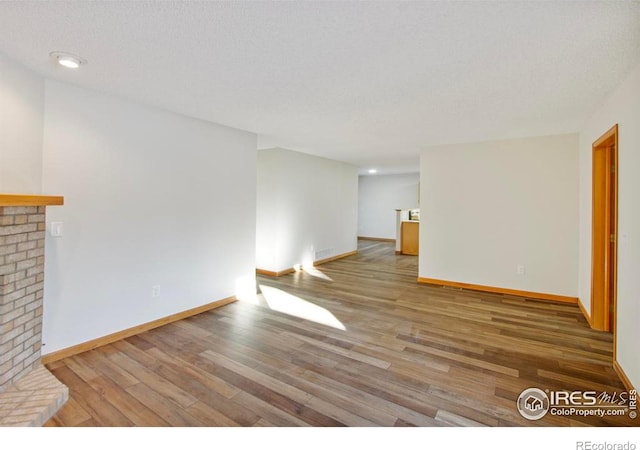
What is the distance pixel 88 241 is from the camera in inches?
114

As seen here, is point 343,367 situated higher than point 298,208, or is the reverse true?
point 298,208

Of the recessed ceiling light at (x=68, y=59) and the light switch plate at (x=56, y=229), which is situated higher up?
the recessed ceiling light at (x=68, y=59)

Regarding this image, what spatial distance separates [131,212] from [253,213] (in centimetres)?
174

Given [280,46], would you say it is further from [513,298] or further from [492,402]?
[513,298]

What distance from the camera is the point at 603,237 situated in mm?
3512

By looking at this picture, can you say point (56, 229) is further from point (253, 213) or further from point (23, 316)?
point (253, 213)

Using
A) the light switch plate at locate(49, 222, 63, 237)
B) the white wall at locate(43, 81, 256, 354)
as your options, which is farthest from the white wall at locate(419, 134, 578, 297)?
the light switch plate at locate(49, 222, 63, 237)

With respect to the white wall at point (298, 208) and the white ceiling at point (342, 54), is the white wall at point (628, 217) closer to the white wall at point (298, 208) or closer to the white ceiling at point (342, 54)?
the white ceiling at point (342, 54)

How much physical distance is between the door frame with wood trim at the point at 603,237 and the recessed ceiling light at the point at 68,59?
4.83 meters

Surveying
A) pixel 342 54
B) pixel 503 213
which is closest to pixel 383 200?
pixel 503 213

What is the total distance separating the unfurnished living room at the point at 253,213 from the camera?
1.93m

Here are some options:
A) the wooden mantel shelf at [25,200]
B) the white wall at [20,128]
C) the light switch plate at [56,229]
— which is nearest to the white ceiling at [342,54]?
the white wall at [20,128]

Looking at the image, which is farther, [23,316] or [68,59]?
[23,316]
